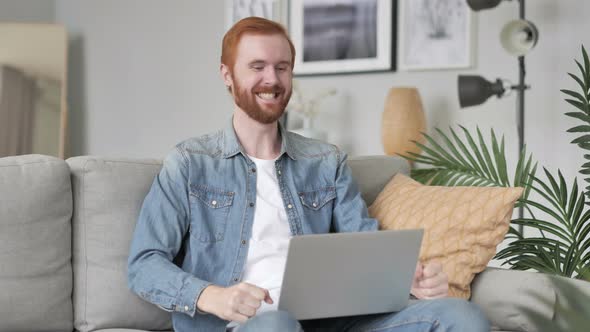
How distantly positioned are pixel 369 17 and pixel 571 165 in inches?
50.6

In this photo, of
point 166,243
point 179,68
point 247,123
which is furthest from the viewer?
point 179,68

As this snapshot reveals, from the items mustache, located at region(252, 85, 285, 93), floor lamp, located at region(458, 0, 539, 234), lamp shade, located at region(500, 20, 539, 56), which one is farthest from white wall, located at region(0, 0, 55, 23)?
mustache, located at region(252, 85, 285, 93)

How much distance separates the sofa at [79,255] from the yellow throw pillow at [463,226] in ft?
0.21

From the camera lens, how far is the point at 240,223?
1861 mm

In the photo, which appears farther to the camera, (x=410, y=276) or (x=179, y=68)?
(x=179, y=68)

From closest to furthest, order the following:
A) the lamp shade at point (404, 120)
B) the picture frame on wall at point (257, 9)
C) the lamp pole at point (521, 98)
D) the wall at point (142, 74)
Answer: the lamp pole at point (521, 98)
the lamp shade at point (404, 120)
the picture frame on wall at point (257, 9)
the wall at point (142, 74)

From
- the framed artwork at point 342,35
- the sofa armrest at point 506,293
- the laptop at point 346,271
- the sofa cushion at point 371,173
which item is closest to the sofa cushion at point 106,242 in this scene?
the laptop at point 346,271

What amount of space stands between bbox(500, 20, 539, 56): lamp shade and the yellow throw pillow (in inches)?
54.4

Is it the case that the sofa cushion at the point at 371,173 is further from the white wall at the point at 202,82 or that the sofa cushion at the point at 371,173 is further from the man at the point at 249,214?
the white wall at the point at 202,82

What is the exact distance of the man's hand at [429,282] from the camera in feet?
5.74

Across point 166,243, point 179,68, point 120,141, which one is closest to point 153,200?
point 166,243

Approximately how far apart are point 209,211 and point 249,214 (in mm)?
91

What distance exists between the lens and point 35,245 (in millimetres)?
1830

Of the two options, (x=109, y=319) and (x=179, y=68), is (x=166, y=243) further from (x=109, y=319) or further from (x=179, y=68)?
(x=179, y=68)
